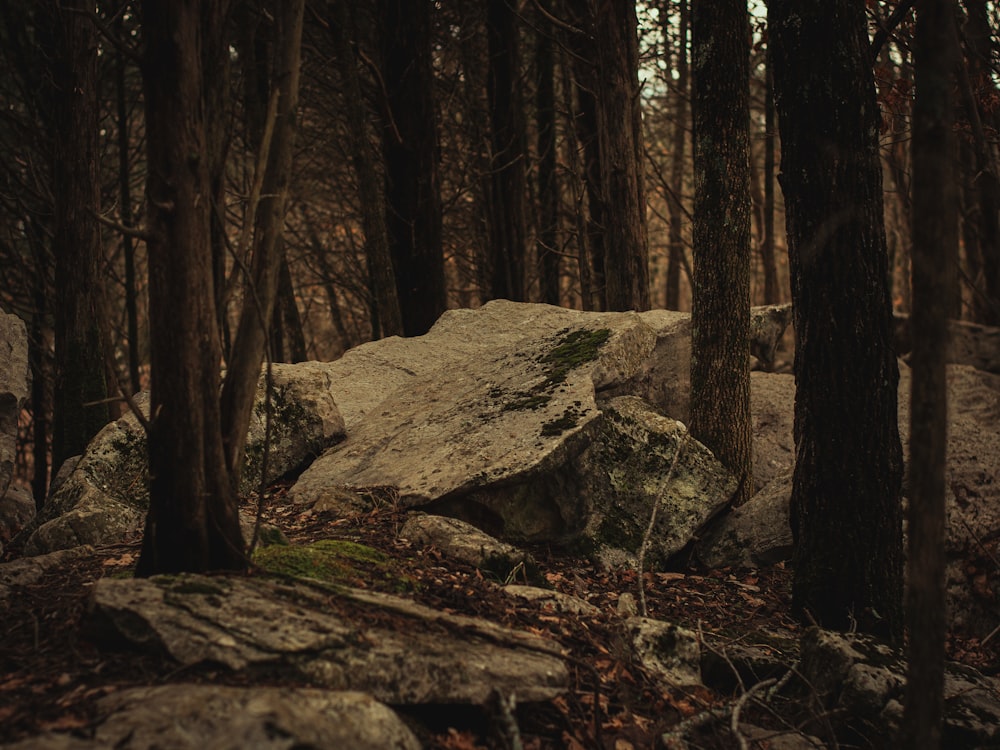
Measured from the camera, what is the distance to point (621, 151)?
8867 millimetres

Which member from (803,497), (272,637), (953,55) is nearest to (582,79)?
(803,497)

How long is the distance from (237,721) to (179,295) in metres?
1.71

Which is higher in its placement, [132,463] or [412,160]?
[412,160]

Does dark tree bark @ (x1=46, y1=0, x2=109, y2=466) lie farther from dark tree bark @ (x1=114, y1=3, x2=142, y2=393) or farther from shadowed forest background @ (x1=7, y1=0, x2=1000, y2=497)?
dark tree bark @ (x1=114, y1=3, x2=142, y2=393)

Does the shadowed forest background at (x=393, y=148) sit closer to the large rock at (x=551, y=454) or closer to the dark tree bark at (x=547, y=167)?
the dark tree bark at (x=547, y=167)

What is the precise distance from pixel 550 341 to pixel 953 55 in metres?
4.39

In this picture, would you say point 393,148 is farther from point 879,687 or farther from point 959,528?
point 879,687

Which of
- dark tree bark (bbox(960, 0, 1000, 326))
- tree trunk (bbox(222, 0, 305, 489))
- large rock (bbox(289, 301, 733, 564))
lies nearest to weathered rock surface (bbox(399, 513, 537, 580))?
large rock (bbox(289, 301, 733, 564))

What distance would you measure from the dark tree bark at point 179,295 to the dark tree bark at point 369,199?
23.1 ft

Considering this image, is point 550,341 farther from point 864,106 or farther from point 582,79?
point 582,79

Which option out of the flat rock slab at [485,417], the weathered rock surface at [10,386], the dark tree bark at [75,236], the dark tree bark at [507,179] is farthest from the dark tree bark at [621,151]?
the weathered rock surface at [10,386]

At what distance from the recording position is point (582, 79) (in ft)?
40.5

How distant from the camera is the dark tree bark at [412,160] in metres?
10.6

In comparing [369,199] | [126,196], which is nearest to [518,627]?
[369,199]
